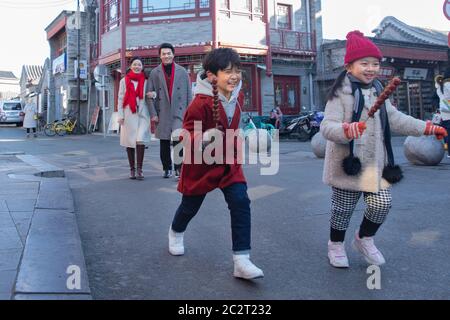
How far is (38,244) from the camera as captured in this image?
3.17 metres

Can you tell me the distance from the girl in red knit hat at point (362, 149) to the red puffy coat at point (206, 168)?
60cm

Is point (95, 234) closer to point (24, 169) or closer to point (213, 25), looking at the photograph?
point (24, 169)

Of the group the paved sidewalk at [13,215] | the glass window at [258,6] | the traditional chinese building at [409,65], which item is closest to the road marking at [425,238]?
the paved sidewalk at [13,215]

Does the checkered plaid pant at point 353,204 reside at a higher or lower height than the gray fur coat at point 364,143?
lower

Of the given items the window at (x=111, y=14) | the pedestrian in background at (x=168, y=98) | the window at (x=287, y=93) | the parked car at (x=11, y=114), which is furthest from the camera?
the parked car at (x=11, y=114)

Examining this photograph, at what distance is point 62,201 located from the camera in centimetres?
484

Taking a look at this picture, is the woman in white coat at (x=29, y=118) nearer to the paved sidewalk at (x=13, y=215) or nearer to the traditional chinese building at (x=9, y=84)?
the paved sidewalk at (x=13, y=215)

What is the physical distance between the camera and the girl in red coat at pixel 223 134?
2934mm

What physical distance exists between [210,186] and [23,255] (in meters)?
1.19

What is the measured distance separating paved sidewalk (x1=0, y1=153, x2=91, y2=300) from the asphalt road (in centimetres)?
16

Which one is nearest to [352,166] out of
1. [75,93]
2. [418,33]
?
[75,93]

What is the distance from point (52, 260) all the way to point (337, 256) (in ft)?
5.76

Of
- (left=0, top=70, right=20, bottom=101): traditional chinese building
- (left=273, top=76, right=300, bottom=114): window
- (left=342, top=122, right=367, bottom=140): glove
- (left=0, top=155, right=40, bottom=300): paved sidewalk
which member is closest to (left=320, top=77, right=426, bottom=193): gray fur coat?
(left=342, top=122, right=367, bottom=140): glove

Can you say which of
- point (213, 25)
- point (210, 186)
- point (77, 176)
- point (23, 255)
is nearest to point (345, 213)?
point (210, 186)
